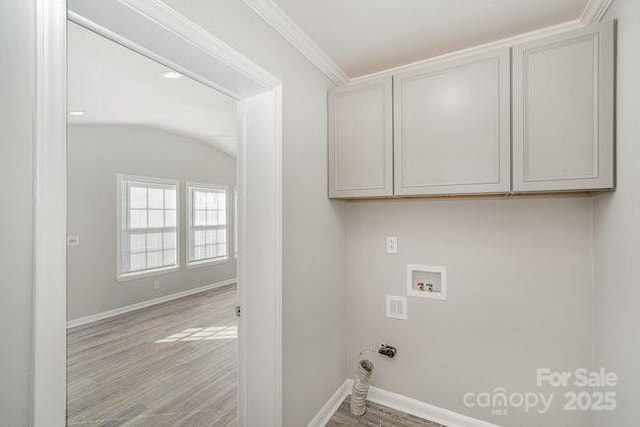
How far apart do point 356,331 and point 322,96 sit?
1821mm

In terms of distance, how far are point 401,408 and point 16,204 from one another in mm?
2463

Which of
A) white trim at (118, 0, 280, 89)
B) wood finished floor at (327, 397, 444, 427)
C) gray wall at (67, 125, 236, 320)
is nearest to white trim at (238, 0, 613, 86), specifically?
white trim at (118, 0, 280, 89)

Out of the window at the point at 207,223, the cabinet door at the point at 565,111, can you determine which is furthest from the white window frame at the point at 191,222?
the cabinet door at the point at 565,111

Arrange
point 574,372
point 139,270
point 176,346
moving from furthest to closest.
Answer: point 139,270, point 176,346, point 574,372

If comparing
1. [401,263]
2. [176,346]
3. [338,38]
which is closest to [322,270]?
[401,263]

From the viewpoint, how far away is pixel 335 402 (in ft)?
7.25

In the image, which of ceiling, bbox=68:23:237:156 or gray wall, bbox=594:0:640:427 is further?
ceiling, bbox=68:23:237:156

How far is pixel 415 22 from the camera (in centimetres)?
164

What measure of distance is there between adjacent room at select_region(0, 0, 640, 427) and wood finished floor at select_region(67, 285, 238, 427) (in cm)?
3

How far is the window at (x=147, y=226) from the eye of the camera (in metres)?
4.45

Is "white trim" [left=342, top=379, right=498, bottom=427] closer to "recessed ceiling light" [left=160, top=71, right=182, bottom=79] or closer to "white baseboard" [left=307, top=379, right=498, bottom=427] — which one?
"white baseboard" [left=307, top=379, right=498, bottom=427]

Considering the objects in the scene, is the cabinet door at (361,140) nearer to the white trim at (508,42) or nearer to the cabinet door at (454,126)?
the cabinet door at (454,126)

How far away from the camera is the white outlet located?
221cm

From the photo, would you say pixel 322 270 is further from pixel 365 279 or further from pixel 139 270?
pixel 139 270
